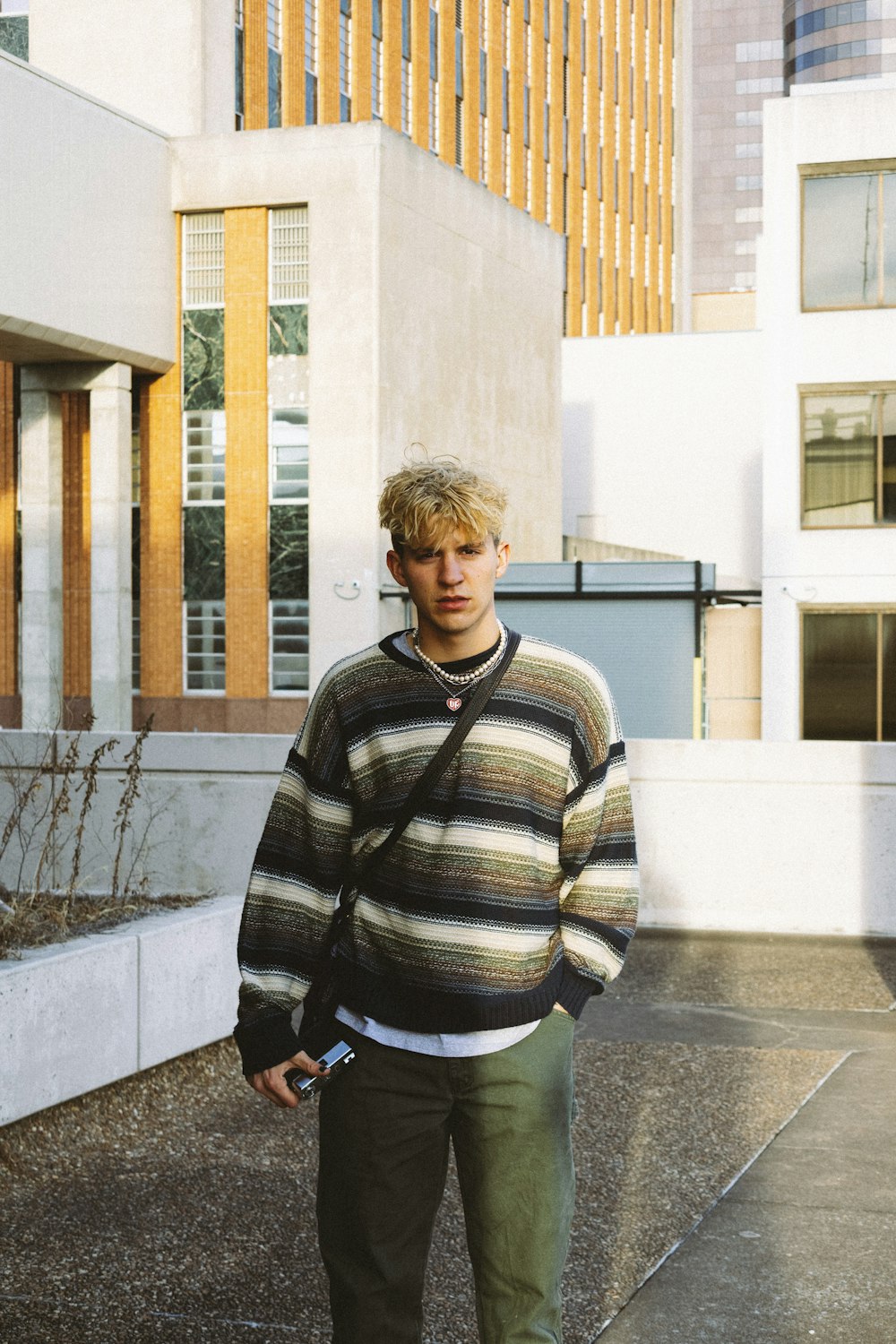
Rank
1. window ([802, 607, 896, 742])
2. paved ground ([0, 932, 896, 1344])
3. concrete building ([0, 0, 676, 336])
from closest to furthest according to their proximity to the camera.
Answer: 1. paved ground ([0, 932, 896, 1344])
2. window ([802, 607, 896, 742])
3. concrete building ([0, 0, 676, 336])

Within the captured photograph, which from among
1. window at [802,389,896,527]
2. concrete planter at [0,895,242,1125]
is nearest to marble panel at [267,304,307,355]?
window at [802,389,896,527]

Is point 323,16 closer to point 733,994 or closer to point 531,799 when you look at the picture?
point 733,994

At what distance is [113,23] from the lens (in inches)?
1467

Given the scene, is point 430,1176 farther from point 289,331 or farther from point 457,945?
point 289,331

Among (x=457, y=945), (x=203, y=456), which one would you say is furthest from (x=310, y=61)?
(x=457, y=945)

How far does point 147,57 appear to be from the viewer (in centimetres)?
3719

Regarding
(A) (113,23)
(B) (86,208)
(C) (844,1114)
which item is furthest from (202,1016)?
(A) (113,23)

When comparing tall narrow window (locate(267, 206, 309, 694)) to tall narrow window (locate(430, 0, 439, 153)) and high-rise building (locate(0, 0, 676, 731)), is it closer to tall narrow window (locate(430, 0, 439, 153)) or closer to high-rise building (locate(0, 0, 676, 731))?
high-rise building (locate(0, 0, 676, 731))

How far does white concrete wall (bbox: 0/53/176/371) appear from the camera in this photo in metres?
28.7

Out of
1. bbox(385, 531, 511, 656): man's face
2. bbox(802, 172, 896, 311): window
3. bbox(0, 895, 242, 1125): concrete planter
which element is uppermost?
bbox(802, 172, 896, 311): window

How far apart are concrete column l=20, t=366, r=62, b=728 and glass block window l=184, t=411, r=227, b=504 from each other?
2.49 meters

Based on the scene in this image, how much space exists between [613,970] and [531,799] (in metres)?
0.40

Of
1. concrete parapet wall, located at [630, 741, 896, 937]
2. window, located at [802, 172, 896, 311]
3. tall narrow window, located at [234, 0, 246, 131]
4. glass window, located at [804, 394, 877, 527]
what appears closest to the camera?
concrete parapet wall, located at [630, 741, 896, 937]

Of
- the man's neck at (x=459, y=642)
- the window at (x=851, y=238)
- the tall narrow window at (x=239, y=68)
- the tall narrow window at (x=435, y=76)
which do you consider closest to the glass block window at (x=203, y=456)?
the tall narrow window at (x=239, y=68)
